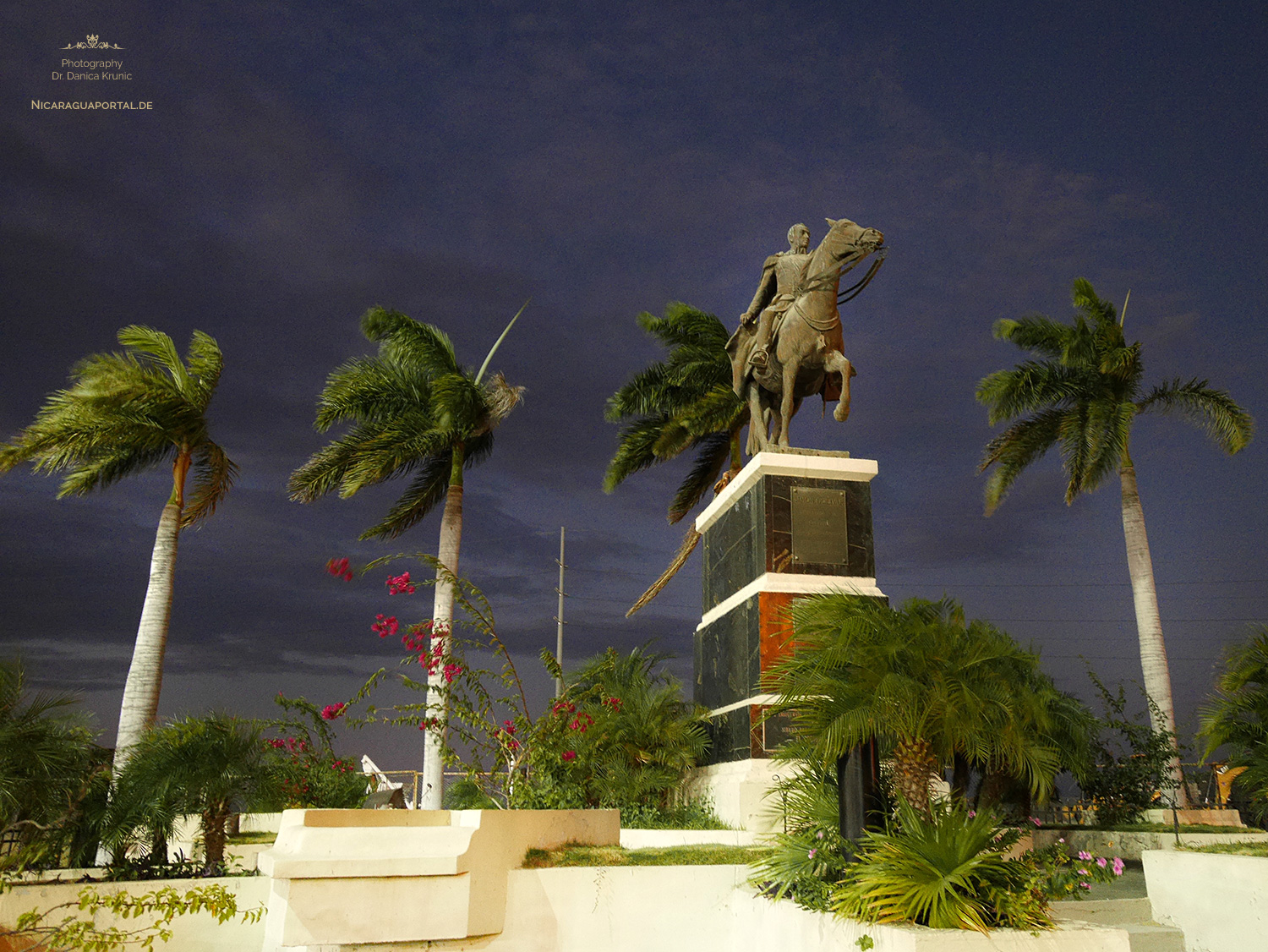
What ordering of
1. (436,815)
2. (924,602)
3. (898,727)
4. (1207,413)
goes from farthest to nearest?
(1207,413)
(436,815)
(924,602)
(898,727)

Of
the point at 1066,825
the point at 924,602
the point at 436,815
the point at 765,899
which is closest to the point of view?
the point at 765,899

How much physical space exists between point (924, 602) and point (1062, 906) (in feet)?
7.68

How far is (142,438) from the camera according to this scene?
49.4 ft

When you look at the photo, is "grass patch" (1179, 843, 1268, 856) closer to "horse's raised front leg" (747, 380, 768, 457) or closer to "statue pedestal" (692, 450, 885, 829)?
"statue pedestal" (692, 450, 885, 829)

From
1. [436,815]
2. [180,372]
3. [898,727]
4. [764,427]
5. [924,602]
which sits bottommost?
[436,815]

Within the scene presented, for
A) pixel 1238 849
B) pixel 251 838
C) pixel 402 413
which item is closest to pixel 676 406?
pixel 402 413

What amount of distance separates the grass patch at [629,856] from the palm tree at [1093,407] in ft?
43.1

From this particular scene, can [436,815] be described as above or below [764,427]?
below

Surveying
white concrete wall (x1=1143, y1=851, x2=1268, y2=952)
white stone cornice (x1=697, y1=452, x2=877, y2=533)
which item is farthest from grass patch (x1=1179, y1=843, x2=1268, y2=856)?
white stone cornice (x1=697, y1=452, x2=877, y2=533)

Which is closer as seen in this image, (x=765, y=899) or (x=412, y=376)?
(x=765, y=899)

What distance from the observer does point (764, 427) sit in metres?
13.3

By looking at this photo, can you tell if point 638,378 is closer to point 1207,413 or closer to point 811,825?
point 1207,413

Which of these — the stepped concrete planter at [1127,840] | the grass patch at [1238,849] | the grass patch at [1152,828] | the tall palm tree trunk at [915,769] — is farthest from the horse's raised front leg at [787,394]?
the tall palm tree trunk at [915,769]

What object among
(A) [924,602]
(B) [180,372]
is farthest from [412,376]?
(A) [924,602]
